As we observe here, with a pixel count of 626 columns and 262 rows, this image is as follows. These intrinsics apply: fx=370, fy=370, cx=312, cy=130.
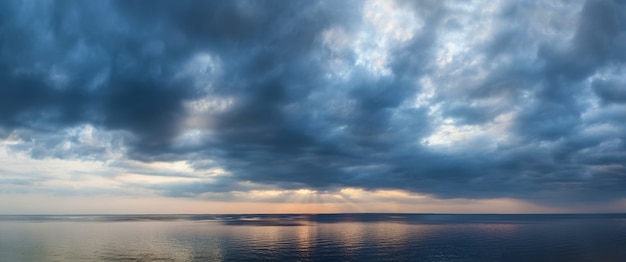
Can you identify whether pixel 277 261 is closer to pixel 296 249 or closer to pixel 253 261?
pixel 253 261

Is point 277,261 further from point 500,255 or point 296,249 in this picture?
point 500,255

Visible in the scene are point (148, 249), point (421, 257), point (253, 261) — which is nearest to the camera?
point (253, 261)

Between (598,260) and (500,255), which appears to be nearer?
(598,260)

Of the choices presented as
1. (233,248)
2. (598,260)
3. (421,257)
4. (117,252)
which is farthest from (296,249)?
(598,260)

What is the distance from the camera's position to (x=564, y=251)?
328 feet

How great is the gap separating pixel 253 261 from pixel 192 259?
14.9 m

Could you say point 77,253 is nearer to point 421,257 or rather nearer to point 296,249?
point 296,249

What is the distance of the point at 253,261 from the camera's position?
268ft

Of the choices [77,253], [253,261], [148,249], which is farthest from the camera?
[148,249]

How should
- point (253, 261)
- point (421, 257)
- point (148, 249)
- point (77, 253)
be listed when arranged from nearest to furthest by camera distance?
1. point (253, 261)
2. point (421, 257)
3. point (77, 253)
4. point (148, 249)

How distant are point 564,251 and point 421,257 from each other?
43.7 metres

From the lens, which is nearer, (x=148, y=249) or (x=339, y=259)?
(x=339, y=259)

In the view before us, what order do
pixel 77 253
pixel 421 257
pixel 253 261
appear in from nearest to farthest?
pixel 253 261, pixel 421 257, pixel 77 253

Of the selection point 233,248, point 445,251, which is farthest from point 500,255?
point 233,248
